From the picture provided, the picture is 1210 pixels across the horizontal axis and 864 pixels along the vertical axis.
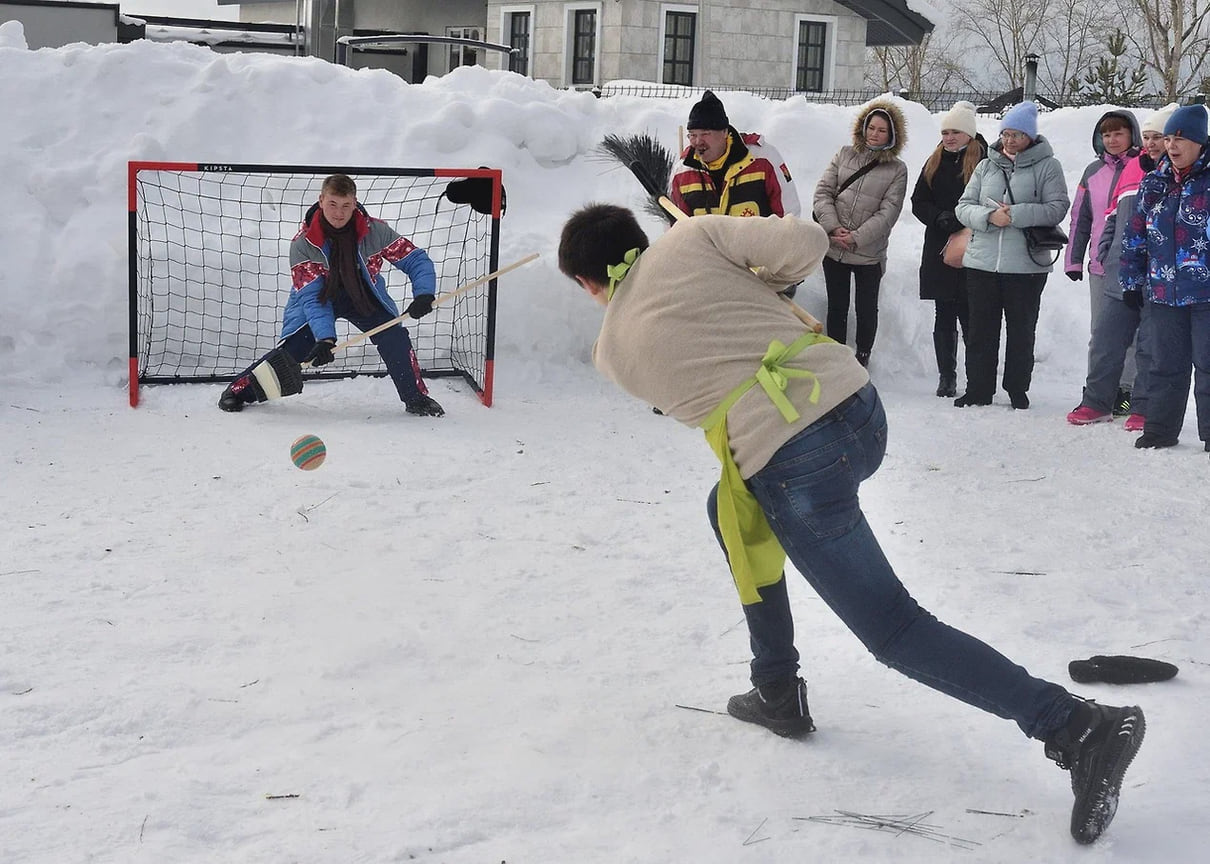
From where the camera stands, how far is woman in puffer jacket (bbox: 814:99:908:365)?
7574mm

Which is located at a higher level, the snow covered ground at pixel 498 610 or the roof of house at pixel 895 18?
the roof of house at pixel 895 18

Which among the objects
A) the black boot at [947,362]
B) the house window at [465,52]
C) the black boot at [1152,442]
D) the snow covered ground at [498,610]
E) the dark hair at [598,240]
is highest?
the house window at [465,52]

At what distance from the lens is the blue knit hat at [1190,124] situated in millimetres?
5926

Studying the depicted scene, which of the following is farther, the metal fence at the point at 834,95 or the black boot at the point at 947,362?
the metal fence at the point at 834,95

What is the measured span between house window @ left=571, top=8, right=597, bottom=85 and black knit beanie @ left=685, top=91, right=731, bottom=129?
550 inches

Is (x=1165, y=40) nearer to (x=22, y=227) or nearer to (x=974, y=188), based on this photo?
(x=974, y=188)

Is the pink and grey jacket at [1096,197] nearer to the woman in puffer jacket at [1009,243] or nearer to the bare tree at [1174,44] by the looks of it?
the woman in puffer jacket at [1009,243]

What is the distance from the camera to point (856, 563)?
2.86m

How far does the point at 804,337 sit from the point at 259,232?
6.24 meters

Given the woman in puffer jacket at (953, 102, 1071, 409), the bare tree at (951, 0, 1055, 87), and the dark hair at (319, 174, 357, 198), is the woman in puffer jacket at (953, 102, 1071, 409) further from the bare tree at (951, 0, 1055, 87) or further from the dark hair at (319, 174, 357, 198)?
the bare tree at (951, 0, 1055, 87)

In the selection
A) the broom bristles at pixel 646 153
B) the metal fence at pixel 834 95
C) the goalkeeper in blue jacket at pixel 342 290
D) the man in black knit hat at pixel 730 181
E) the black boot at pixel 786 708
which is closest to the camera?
the black boot at pixel 786 708

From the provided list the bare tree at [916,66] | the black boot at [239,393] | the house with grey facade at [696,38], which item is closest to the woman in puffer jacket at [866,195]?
the black boot at [239,393]

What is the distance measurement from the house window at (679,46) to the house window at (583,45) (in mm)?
1097

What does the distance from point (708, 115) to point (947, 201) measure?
2.02 meters
